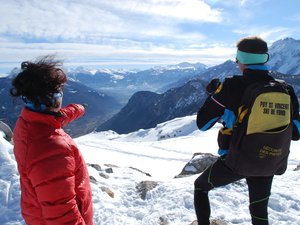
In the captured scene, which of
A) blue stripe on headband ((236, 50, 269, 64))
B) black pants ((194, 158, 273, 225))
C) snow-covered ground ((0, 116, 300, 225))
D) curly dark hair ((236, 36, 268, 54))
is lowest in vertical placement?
snow-covered ground ((0, 116, 300, 225))

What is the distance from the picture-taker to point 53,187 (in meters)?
3.81

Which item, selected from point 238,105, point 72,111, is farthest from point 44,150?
point 238,105

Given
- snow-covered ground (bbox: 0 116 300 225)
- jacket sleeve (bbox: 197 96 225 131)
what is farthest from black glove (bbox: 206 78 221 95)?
snow-covered ground (bbox: 0 116 300 225)

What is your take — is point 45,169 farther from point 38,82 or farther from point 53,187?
point 38,82

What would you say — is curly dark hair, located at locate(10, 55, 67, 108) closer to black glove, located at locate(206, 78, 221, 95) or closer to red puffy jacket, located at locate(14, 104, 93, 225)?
red puffy jacket, located at locate(14, 104, 93, 225)

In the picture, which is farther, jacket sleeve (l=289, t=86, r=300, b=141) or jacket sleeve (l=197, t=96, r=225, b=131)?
Result: jacket sleeve (l=289, t=86, r=300, b=141)

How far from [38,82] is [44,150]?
0.76 metres

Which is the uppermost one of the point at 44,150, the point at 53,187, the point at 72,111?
the point at 72,111

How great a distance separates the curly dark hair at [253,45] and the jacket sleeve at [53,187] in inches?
125

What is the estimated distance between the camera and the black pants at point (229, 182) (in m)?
5.36

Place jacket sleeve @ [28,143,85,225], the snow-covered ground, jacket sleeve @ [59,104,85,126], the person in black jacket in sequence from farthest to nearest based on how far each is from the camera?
the snow-covered ground
the person in black jacket
jacket sleeve @ [59,104,85,126]
jacket sleeve @ [28,143,85,225]

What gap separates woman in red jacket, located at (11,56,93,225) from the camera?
12.6 feet

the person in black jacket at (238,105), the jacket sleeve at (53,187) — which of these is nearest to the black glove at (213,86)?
the person in black jacket at (238,105)

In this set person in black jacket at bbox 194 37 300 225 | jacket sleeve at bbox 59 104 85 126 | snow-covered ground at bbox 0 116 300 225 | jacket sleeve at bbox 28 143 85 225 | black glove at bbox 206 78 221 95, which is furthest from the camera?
snow-covered ground at bbox 0 116 300 225
